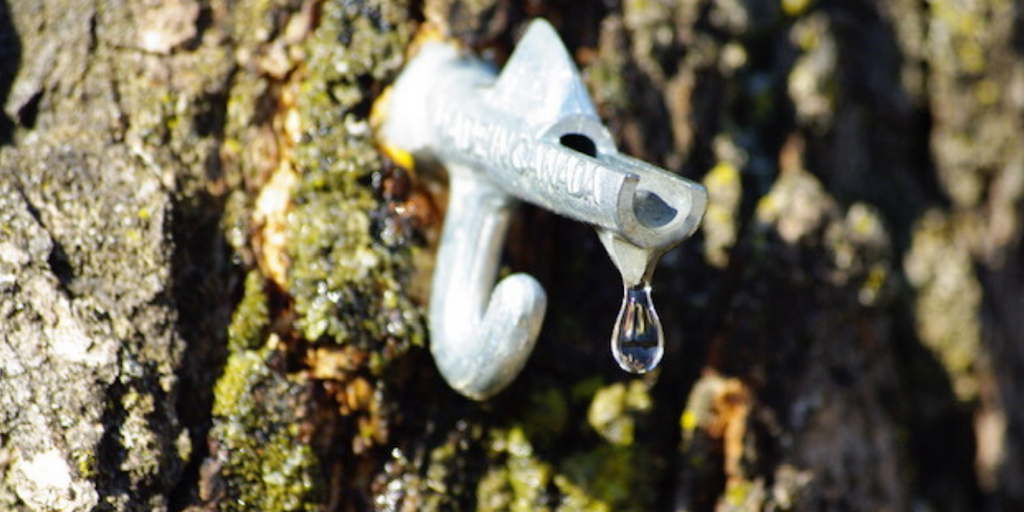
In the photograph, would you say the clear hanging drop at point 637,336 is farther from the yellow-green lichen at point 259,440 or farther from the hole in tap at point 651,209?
the yellow-green lichen at point 259,440

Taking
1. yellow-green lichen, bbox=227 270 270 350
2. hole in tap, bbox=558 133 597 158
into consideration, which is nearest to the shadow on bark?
yellow-green lichen, bbox=227 270 270 350

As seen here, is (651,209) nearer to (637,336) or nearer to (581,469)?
(637,336)

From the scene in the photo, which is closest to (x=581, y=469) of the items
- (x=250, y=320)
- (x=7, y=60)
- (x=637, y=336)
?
(x=637, y=336)

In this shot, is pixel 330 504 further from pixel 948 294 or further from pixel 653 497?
pixel 948 294

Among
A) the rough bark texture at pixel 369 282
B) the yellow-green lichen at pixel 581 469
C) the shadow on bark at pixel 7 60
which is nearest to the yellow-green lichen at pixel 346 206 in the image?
the rough bark texture at pixel 369 282

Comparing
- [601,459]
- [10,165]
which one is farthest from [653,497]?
[10,165]

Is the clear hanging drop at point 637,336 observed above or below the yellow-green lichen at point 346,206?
below

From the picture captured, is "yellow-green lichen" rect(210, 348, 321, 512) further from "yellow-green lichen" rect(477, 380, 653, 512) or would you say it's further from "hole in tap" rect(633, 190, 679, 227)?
"hole in tap" rect(633, 190, 679, 227)
